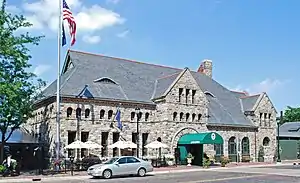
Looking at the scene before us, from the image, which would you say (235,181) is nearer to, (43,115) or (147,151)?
(147,151)

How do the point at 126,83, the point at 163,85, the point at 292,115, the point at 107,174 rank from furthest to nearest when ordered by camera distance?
the point at 292,115 < the point at 163,85 < the point at 126,83 < the point at 107,174

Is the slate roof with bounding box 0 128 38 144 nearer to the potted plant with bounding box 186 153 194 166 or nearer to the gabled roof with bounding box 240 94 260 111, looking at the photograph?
the potted plant with bounding box 186 153 194 166

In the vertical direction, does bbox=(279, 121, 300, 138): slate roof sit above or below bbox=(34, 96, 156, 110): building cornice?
below

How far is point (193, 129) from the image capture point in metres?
43.8

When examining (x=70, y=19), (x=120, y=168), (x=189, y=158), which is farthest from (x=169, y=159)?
(x=70, y=19)

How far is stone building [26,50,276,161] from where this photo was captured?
3828 centimetres

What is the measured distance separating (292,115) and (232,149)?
55.9m

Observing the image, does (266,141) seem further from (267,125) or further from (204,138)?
(204,138)

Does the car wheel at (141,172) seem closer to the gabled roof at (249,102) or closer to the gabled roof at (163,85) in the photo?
the gabled roof at (163,85)

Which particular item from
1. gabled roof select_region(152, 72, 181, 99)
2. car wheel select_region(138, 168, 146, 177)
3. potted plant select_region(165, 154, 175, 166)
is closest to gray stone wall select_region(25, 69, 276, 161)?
potted plant select_region(165, 154, 175, 166)

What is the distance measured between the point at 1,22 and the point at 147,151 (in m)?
19.4

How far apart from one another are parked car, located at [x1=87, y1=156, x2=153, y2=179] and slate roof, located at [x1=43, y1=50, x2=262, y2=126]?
1070 cm

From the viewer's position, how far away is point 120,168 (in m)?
28.6

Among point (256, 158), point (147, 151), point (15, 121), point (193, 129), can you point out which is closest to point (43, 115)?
point (15, 121)
